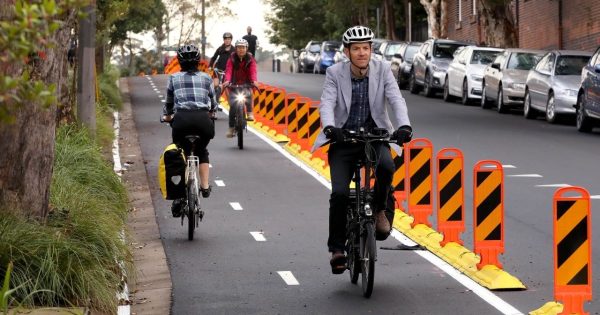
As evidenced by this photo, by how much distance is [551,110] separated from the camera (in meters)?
28.2

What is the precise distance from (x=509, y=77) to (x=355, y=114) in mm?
22340

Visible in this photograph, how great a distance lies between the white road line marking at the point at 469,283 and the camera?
935 centimetres

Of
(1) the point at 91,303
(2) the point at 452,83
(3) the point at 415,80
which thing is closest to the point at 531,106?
(2) the point at 452,83

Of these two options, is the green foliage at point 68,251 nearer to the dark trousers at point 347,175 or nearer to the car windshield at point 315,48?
the dark trousers at point 347,175

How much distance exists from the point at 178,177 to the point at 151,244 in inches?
26.8

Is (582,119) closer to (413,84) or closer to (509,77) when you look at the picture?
(509,77)

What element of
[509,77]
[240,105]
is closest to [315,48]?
[509,77]

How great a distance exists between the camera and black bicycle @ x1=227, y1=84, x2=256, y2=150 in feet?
73.9

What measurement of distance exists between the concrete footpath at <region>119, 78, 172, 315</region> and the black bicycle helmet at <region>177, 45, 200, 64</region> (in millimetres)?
1710

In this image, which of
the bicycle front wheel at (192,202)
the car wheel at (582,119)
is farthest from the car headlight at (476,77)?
the bicycle front wheel at (192,202)

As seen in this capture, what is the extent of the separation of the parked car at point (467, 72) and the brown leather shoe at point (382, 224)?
25806mm

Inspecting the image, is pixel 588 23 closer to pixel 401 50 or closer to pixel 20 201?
pixel 401 50

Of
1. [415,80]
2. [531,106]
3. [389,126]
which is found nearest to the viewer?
[389,126]

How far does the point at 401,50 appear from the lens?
46281 mm
